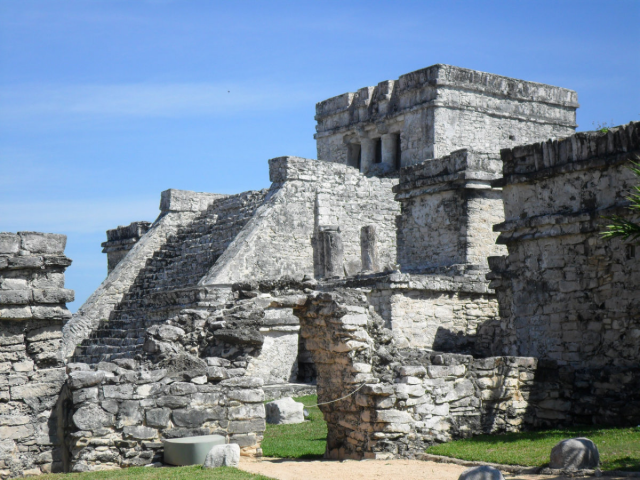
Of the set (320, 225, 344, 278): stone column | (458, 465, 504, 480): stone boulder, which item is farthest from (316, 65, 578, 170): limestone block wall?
(458, 465, 504, 480): stone boulder

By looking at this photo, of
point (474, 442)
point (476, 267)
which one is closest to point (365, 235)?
point (476, 267)

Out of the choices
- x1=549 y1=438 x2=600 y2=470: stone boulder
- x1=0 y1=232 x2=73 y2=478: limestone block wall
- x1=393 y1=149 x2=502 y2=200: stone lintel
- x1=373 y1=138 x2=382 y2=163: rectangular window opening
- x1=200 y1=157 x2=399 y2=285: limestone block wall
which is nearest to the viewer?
x1=549 y1=438 x2=600 y2=470: stone boulder

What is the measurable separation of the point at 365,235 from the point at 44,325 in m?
10.1

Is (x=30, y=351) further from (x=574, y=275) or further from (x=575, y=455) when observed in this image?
(x=574, y=275)

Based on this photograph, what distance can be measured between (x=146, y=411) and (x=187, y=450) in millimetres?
630

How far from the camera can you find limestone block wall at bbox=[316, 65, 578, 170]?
22.0 m

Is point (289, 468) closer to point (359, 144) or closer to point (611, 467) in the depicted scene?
point (611, 467)

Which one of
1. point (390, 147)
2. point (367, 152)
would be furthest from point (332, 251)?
point (367, 152)

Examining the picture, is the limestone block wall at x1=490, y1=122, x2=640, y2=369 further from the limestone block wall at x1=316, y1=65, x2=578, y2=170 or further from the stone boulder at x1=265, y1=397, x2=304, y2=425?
the limestone block wall at x1=316, y1=65, x2=578, y2=170

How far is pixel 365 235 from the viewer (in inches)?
699

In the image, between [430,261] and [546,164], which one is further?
[430,261]

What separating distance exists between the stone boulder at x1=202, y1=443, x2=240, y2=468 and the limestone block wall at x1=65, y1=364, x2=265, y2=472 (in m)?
0.71

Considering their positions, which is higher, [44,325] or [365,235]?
[365,235]

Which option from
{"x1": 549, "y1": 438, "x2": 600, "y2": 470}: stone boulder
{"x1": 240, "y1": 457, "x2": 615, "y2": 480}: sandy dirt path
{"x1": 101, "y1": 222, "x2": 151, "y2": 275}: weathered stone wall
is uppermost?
{"x1": 101, "y1": 222, "x2": 151, "y2": 275}: weathered stone wall
